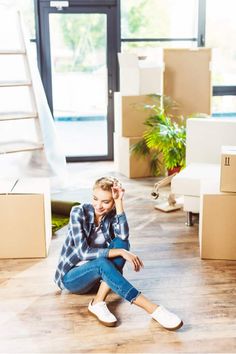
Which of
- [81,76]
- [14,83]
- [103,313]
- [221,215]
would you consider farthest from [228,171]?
[81,76]

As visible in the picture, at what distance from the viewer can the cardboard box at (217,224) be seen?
119 inches

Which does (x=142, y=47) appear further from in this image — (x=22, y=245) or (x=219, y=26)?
(x=22, y=245)

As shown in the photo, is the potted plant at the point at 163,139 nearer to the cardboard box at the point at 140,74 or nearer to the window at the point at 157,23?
the cardboard box at the point at 140,74

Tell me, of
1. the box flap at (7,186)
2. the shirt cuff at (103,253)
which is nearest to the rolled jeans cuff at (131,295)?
the shirt cuff at (103,253)

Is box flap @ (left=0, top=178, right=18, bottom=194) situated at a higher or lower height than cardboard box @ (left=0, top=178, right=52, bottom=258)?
higher

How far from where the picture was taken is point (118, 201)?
2488 millimetres

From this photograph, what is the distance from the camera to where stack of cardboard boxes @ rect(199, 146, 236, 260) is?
3.01 metres

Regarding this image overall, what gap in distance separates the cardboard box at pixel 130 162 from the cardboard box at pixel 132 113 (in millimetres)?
91

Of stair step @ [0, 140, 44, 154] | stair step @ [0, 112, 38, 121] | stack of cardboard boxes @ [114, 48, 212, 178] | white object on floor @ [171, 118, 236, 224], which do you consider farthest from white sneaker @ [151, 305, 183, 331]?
stack of cardboard boxes @ [114, 48, 212, 178]

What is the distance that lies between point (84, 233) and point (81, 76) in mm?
3732

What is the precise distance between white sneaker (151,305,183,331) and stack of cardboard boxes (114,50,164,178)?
295 cm

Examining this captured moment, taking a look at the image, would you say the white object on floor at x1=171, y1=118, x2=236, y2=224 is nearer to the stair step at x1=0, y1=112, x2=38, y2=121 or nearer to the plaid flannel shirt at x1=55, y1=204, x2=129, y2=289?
the plaid flannel shirt at x1=55, y1=204, x2=129, y2=289

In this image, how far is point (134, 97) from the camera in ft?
16.6

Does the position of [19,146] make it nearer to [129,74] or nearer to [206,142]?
[129,74]
